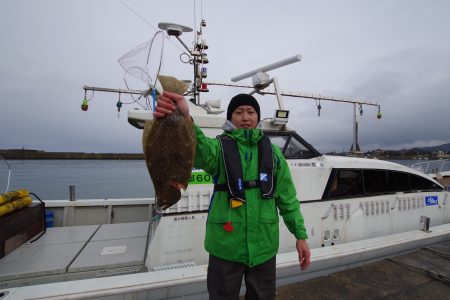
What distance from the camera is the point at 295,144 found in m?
4.12

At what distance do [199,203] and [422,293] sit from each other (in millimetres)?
3097

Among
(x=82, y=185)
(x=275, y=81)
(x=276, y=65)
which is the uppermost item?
(x=276, y=65)

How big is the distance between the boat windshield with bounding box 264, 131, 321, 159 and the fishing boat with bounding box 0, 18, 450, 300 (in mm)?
17

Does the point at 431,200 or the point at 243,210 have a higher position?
the point at 243,210

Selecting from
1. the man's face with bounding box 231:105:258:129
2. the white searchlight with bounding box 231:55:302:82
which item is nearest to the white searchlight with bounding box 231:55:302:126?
the white searchlight with bounding box 231:55:302:82

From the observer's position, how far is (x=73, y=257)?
3.41 metres

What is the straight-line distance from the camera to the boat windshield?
402 cm

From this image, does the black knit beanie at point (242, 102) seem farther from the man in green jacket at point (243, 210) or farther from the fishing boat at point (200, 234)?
the fishing boat at point (200, 234)

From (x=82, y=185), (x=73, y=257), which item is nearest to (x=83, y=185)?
(x=82, y=185)

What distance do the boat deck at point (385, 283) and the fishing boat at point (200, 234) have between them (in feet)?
A: 0.58

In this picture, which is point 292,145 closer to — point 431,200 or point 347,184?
point 347,184

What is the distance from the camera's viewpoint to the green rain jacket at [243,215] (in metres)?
1.76

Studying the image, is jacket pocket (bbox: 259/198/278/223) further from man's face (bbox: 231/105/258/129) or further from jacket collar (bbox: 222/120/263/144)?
man's face (bbox: 231/105/258/129)

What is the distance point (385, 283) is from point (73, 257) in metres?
4.28
